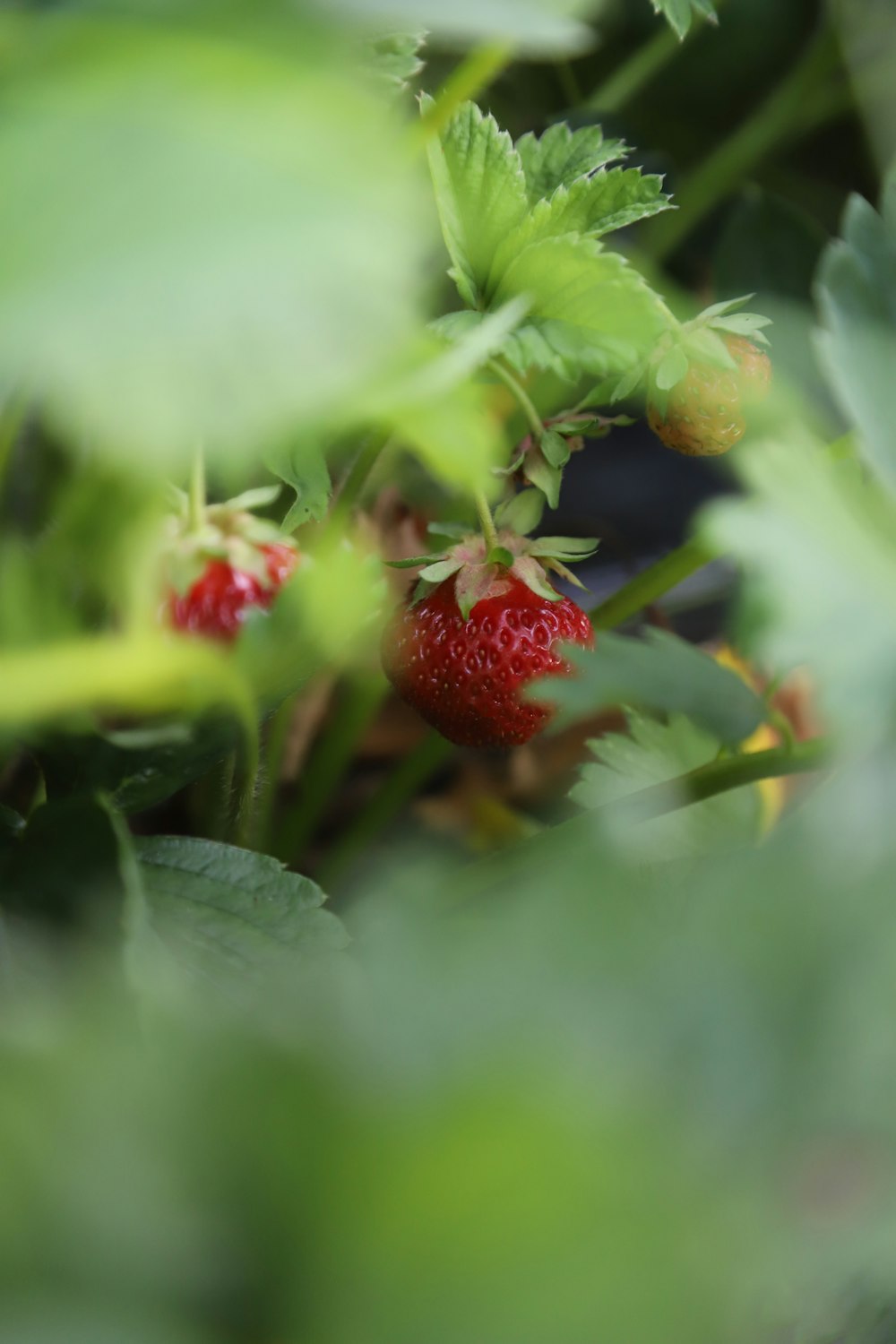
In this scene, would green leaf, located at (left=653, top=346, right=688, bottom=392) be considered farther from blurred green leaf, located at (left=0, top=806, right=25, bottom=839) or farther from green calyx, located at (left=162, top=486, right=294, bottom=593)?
blurred green leaf, located at (left=0, top=806, right=25, bottom=839)

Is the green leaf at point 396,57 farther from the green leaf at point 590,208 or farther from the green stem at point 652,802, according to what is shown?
the green stem at point 652,802

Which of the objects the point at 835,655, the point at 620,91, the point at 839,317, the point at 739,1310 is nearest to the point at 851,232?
→ the point at 839,317

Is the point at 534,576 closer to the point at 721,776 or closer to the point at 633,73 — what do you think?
the point at 721,776

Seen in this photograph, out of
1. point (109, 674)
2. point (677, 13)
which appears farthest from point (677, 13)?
point (109, 674)

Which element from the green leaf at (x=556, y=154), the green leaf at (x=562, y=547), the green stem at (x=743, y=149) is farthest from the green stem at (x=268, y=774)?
the green stem at (x=743, y=149)

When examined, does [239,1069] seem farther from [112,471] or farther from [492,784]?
[492,784]

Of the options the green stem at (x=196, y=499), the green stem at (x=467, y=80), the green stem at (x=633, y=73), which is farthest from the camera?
the green stem at (x=633, y=73)

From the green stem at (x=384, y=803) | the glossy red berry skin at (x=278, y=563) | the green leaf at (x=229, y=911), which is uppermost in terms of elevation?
the glossy red berry skin at (x=278, y=563)
